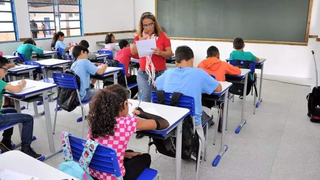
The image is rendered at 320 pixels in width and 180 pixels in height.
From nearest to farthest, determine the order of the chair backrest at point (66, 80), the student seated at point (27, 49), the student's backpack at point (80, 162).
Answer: the student's backpack at point (80, 162)
the chair backrest at point (66, 80)
the student seated at point (27, 49)

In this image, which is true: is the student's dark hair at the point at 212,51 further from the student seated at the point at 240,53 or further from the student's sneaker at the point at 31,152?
the student's sneaker at the point at 31,152

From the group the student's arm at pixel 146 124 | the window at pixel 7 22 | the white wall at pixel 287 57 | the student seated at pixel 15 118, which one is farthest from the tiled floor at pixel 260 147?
the window at pixel 7 22

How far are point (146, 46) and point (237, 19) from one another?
494 cm

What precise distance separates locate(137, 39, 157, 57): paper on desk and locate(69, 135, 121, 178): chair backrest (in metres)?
1.59

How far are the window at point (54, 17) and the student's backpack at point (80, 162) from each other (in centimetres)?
614

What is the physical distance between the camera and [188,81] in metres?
2.21

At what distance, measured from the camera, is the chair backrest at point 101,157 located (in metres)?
1.32

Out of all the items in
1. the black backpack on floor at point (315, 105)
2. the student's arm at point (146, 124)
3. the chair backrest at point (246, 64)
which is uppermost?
the chair backrest at point (246, 64)

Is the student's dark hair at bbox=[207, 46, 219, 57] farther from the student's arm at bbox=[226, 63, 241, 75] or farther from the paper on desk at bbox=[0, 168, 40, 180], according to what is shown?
the paper on desk at bbox=[0, 168, 40, 180]

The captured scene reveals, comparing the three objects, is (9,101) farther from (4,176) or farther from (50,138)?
(4,176)

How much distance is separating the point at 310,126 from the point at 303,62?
3400 millimetres

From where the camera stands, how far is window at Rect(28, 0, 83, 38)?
6.69 metres

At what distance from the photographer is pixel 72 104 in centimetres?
316

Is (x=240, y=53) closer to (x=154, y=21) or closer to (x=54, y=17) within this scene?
(x=154, y=21)
